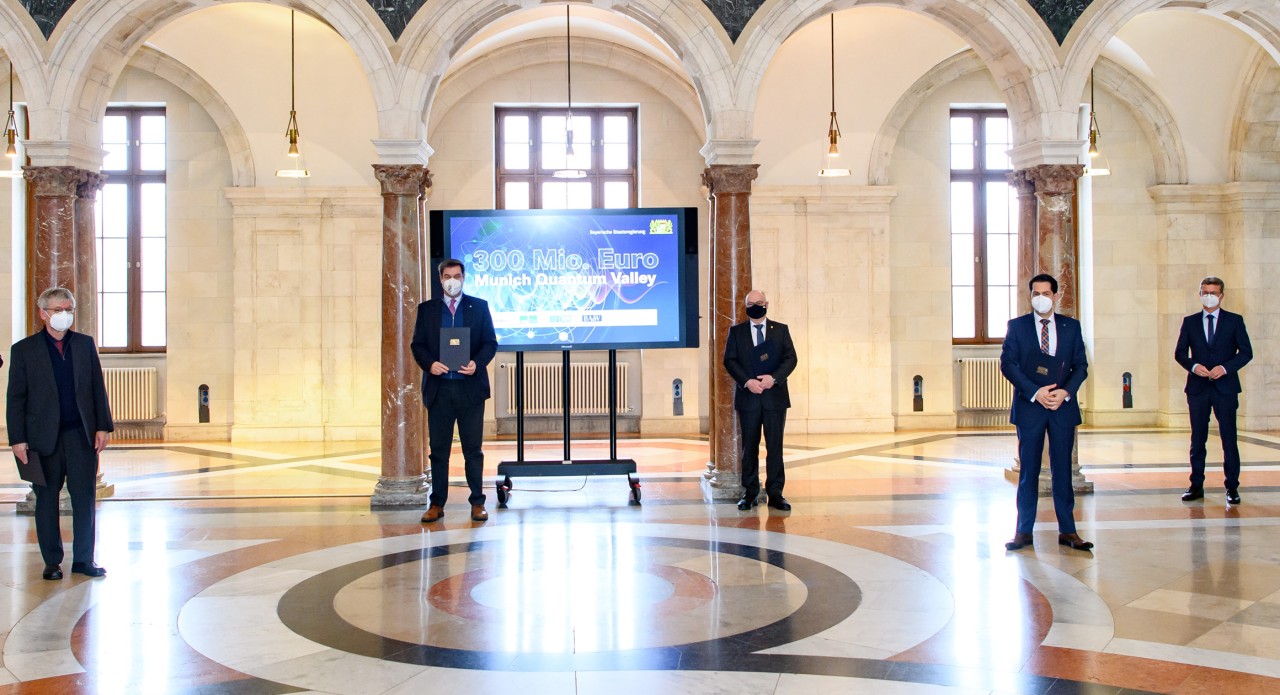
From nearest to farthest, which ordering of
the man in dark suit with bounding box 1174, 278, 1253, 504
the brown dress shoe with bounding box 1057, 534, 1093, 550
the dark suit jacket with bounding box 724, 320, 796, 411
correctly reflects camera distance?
the brown dress shoe with bounding box 1057, 534, 1093, 550 → the man in dark suit with bounding box 1174, 278, 1253, 504 → the dark suit jacket with bounding box 724, 320, 796, 411

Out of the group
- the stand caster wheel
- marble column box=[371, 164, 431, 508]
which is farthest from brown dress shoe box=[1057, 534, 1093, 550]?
marble column box=[371, 164, 431, 508]

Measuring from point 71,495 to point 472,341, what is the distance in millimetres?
2793

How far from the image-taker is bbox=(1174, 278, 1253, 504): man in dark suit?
7.61 m

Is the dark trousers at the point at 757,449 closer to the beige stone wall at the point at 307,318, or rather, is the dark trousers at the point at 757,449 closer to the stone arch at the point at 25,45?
the stone arch at the point at 25,45

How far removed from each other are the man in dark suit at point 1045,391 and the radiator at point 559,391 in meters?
7.93

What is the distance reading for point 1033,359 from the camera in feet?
20.2

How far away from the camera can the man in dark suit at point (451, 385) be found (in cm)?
734

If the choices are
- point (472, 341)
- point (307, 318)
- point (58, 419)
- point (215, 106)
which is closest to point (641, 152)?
point (307, 318)

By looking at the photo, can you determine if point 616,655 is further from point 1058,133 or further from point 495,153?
point 495,153

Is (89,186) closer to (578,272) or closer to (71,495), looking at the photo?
(71,495)

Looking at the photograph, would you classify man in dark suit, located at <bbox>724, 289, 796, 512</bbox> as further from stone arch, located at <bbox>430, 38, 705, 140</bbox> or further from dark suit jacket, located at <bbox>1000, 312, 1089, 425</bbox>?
stone arch, located at <bbox>430, 38, 705, 140</bbox>

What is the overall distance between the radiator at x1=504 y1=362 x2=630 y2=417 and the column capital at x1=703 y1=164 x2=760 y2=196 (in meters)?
5.61

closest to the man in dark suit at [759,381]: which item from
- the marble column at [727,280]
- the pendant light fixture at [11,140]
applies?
the marble column at [727,280]

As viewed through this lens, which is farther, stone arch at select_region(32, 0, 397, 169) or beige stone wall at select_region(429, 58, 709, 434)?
beige stone wall at select_region(429, 58, 709, 434)
